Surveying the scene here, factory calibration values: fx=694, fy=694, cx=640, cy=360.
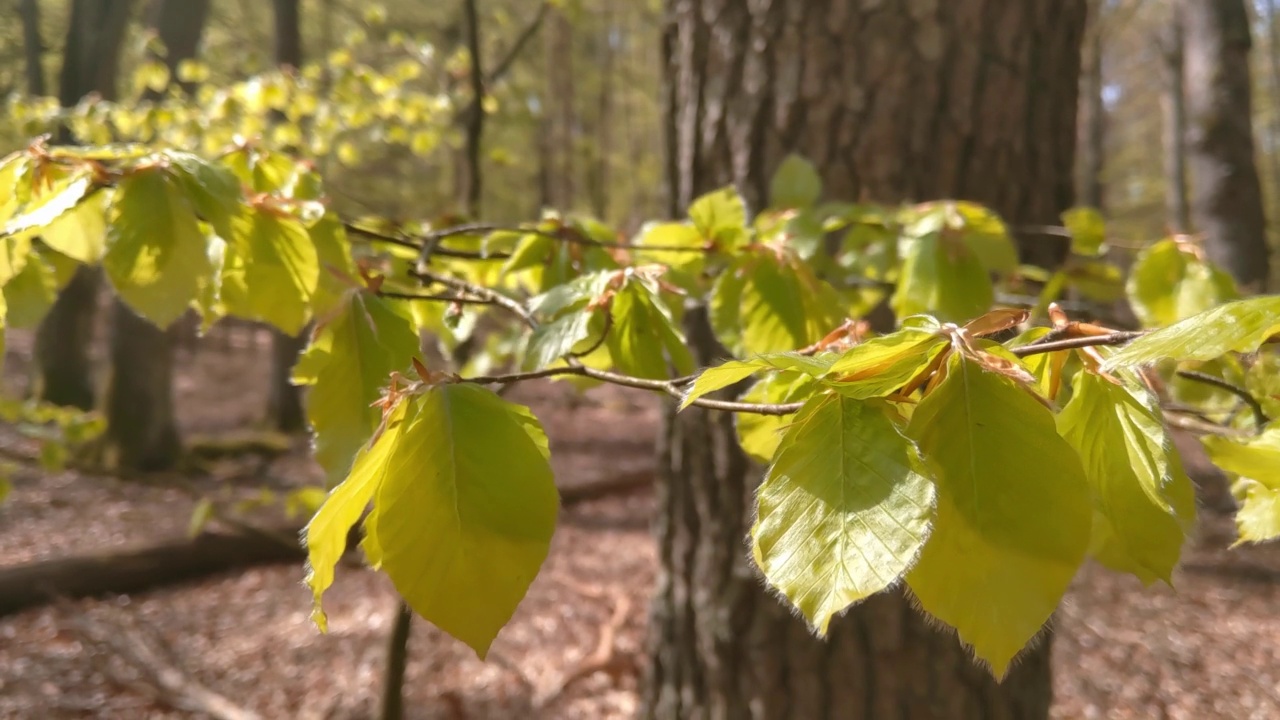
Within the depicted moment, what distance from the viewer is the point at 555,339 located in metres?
0.61

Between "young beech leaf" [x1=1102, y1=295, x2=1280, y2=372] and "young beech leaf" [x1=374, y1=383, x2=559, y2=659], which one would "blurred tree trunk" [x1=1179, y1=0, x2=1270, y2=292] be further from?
"young beech leaf" [x1=374, y1=383, x2=559, y2=659]

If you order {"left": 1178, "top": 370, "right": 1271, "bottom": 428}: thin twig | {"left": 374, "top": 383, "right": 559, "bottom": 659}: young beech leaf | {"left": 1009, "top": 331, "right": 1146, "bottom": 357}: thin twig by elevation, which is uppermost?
{"left": 1009, "top": 331, "right": 1146, "bottom": 357}: thin twig

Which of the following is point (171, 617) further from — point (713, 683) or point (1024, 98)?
point (1024, 98)

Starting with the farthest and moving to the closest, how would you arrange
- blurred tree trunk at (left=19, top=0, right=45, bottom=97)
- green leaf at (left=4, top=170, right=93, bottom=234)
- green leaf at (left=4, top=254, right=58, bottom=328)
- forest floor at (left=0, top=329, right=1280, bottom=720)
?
blurred tree trunk at (left=19, top=0, right=45, bottom=97) < forest floor at (left=0, top=329, right=1280, bottom=720) < green leaf at (left=4, top=254, right=58, bottom=328) < green leaf at (left=4, top=170, right=93, bottom=234)

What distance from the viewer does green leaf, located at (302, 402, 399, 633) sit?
0.43 metres

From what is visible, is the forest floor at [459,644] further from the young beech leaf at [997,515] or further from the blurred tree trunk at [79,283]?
the young beech leaf at [997,515]

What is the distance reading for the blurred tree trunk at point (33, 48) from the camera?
14.3 ft

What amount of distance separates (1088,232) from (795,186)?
1.69ft

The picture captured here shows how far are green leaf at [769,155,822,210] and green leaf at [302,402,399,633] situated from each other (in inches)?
34.6

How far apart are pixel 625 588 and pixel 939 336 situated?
3335mm

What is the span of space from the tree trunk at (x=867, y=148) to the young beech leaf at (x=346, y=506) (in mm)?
1191

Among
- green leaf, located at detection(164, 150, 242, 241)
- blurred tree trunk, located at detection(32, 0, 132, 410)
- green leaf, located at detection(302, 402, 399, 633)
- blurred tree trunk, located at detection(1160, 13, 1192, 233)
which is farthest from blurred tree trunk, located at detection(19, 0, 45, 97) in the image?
blurred tree trunk, located at detection(1160, 13, 1192, 233)

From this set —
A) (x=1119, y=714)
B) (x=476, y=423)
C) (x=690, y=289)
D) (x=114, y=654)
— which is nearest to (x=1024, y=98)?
(x=690, y=289)

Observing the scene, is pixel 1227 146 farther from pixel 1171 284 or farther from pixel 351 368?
pixel 351 368
